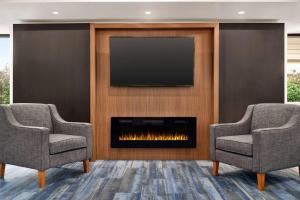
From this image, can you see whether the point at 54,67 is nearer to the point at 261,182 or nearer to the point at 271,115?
the point at 271,115

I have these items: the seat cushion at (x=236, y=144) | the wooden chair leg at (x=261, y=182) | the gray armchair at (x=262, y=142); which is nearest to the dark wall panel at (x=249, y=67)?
the gray armchair at (x=262, y=142)

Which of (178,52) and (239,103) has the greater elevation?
(178,52)

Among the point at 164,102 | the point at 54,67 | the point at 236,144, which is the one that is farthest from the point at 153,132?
the point at 54,67

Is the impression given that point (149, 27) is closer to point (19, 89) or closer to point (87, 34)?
point (87, 34)

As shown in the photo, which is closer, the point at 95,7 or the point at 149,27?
the point at 95,7

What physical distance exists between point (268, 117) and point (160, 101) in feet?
5.32

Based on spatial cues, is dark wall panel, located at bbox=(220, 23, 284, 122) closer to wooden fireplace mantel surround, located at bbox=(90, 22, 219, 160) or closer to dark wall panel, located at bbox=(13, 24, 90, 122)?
wooden fireplace mantel surround, located at bbox=(90, 22, 219, 160)

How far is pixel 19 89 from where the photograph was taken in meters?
4.63

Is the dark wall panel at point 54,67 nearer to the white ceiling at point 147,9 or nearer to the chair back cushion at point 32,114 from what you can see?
the white ceiling at point 147,9

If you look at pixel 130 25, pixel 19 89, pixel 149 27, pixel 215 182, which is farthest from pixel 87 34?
pixel 215 182

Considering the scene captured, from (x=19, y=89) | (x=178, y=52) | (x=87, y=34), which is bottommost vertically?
(x=19, y=89)

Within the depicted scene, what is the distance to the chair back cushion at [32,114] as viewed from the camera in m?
3.61

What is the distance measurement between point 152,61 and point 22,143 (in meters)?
2.26

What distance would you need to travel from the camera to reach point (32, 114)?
374 cm
